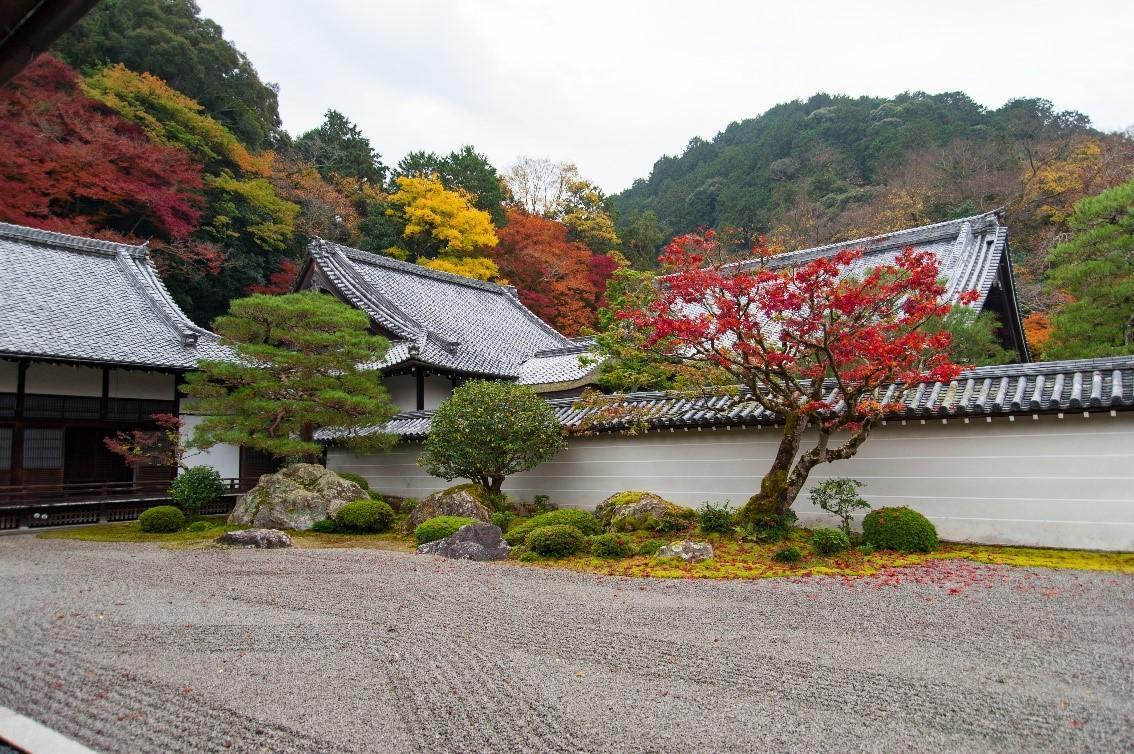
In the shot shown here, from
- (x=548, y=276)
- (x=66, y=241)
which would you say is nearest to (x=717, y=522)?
(x=66, y=241)

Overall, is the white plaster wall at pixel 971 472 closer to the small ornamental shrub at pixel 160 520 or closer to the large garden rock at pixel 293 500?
the large garden rock at pixel 293 500

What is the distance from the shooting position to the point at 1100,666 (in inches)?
204

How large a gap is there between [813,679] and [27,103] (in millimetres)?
→ 31650

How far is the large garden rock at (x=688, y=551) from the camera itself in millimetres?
9922

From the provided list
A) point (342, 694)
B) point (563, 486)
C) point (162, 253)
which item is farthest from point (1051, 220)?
point (162, 253)

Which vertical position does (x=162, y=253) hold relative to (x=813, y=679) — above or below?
above

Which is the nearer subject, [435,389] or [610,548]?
[610,548]

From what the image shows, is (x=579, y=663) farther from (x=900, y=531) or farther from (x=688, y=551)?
(x=900, y=531)

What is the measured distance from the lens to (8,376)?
16.0m

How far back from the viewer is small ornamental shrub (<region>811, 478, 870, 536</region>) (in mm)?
10776

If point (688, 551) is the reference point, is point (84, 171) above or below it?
above

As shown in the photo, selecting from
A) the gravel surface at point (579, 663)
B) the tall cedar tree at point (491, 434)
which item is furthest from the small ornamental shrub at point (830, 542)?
the tall cedar tree at point (491, 434)

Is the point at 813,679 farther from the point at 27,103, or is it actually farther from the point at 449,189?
the point at 449,189

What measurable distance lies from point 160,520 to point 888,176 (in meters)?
43.8
